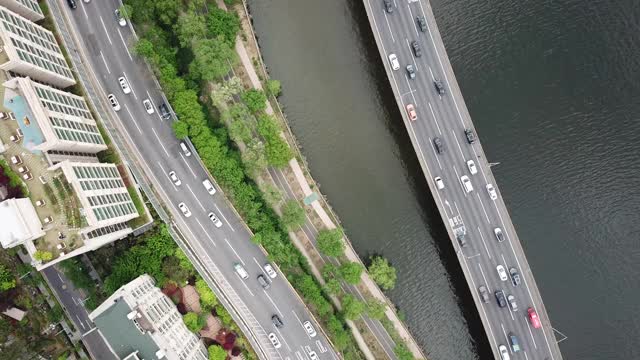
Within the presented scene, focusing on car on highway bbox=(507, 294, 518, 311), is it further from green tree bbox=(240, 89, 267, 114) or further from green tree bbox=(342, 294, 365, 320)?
green tree bbox=(240, 89, 267, 114)

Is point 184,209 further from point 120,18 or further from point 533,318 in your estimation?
point 533,318

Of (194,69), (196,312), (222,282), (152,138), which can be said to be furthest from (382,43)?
(196,312)

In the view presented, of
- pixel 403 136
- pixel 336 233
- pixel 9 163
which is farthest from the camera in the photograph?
pixel 403 136

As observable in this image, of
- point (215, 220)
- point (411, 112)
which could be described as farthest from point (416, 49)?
point (215, 220)

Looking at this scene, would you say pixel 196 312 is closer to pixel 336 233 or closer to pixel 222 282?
pixel 222 282

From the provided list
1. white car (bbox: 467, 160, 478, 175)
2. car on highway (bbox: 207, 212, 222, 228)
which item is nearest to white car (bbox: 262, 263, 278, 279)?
car on highway (bbox: 207, 212, 222, 228)

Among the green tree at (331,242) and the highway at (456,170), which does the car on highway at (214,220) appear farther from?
the highway at (456,170)
